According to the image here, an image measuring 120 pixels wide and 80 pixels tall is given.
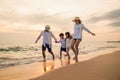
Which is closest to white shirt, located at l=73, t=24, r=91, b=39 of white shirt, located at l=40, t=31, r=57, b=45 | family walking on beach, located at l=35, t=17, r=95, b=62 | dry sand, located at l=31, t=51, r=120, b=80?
family walking on beach, located at l=35, t=17, r=95, b=62

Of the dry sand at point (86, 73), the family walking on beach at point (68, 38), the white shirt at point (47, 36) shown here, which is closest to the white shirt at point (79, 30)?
the family walking on beach at point (68, 38)

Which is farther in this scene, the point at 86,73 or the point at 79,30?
the point at 79,30

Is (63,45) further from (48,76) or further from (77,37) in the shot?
(48,76)

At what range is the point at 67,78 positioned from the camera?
564 cm

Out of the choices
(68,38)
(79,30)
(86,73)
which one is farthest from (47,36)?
(86,73)

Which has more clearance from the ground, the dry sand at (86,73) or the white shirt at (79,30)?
the white shirt at (79,30)

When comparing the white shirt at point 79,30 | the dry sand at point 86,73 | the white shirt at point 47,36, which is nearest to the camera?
the dry sand at point 86,73

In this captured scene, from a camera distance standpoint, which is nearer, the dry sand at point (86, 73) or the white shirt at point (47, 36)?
the dry sand at point (86, 73)

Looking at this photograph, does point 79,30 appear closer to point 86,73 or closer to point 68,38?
point 68,38

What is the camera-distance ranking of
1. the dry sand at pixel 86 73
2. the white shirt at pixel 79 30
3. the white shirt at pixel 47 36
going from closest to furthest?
the dry sand at pixel 86 73
the white shirt at pixel 79 30
the white shirt at pixel 47 36

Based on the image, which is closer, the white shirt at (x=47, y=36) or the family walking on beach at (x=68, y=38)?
the family walking on beach at (x=68, y=38)

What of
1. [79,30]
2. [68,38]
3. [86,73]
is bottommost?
[86,73]

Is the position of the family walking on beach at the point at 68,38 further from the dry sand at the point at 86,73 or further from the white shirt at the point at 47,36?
the dry sand at the point at 86,73

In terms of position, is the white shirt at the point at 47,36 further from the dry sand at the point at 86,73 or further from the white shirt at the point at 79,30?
the dry sand at the point at 86,73
